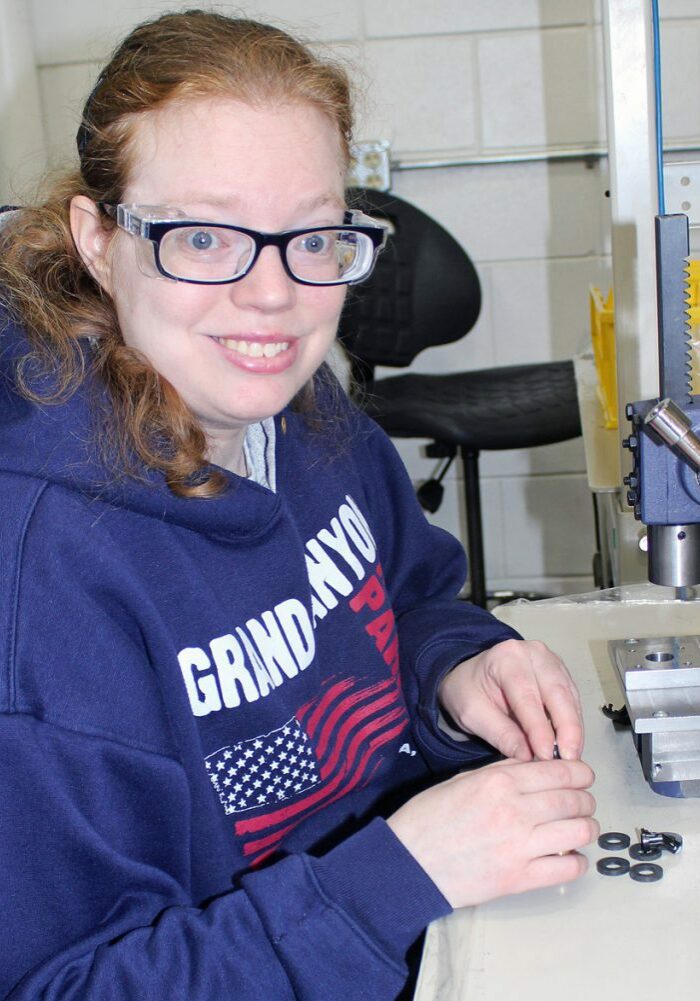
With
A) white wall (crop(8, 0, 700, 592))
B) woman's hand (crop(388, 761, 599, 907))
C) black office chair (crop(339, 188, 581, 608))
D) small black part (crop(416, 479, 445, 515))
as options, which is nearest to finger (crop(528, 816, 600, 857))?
woman's hand (crop(388, 761, 599, 907))

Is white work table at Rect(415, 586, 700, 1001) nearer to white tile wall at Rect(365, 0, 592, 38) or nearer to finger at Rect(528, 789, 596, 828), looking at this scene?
finger at Rect(528, 789, 596, 828)

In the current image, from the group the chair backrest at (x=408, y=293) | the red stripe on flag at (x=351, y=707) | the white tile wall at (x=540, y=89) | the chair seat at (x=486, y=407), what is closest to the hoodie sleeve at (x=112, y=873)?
the red stripe on flag at (x=351, y=707)

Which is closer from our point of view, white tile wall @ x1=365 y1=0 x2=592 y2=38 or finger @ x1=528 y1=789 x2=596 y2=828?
finger @ x1=528 y1=789 x2=596 y2=828

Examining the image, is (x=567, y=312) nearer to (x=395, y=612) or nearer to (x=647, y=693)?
(x=395, y=612)

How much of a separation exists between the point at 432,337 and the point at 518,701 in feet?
6.06

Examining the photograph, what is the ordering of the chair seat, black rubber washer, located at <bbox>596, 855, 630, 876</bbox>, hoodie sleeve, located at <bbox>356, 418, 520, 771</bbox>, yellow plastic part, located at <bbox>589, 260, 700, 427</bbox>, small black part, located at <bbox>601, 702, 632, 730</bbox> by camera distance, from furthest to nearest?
1. the chair seat
2. yellow plastic part, located at <bbox>589, 260, 700, 427</bbox>
3. hoodie sleeve, located at <bbox>356, 418, 520, 771</bbox>
4. small black part, located at <bbox>601, 702, 632, 730</bbox>
5. black rubber washer, located at <bbox>596, 855, 630, 876</bbox>

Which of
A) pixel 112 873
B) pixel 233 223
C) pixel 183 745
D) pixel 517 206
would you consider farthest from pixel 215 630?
pixel 517 206

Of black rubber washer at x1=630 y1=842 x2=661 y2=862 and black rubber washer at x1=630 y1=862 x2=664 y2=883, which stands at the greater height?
black rubber washer at x1=630 y1=842 x2=661 y2=862

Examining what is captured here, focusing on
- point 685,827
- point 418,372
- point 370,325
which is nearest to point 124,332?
point 685,827

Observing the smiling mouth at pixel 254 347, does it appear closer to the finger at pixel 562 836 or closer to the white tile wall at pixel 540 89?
the finger at pixel 562 836

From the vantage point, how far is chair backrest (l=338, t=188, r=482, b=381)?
8.48 feet

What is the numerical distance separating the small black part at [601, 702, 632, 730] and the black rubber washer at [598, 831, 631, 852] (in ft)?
0.52

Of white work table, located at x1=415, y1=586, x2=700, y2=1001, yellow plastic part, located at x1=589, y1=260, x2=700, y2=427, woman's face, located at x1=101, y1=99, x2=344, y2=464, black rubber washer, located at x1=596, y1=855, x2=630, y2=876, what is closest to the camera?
white work table, located at x1=415, y1=586, x2=700, y2=1001

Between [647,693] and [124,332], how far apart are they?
0.49 m
